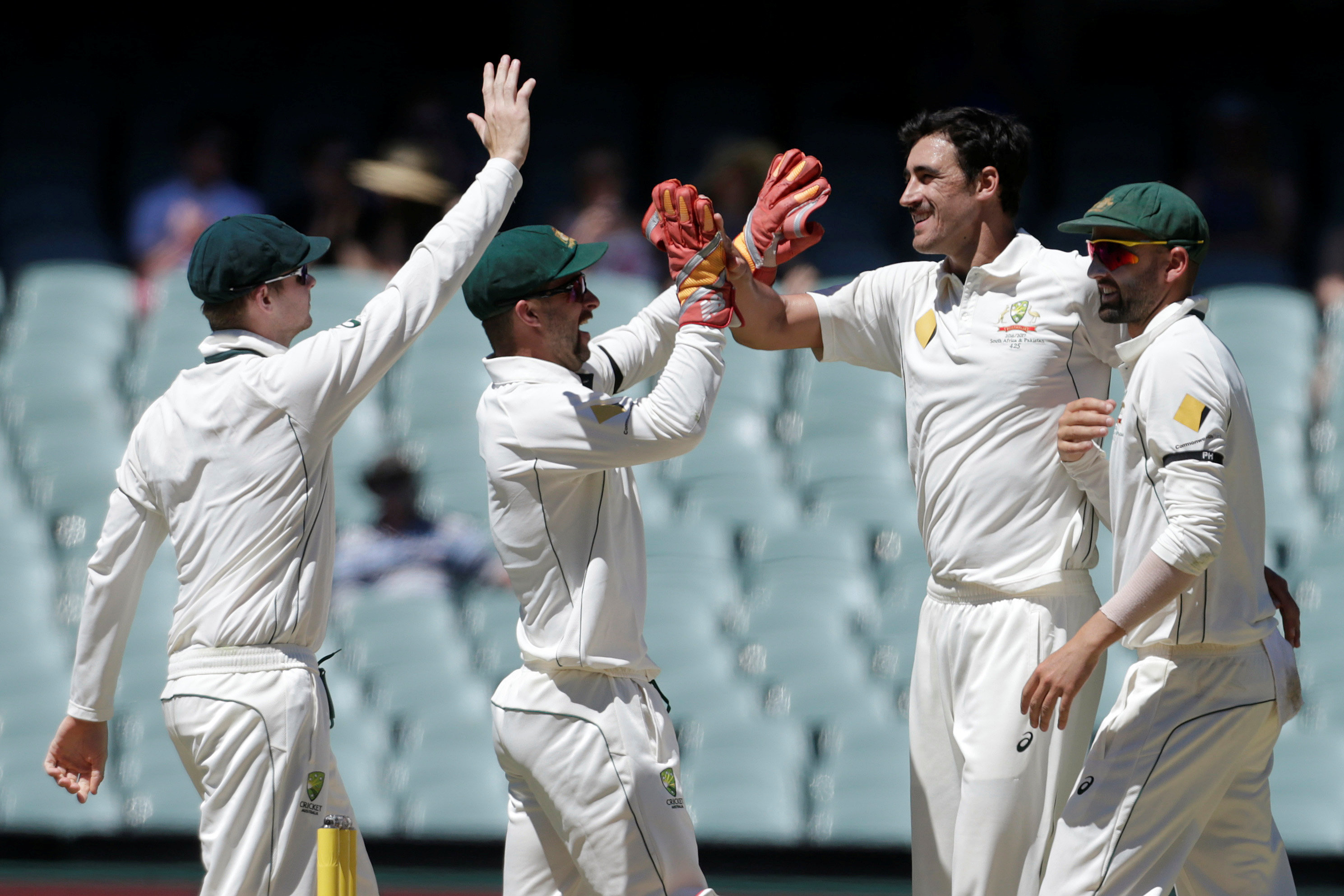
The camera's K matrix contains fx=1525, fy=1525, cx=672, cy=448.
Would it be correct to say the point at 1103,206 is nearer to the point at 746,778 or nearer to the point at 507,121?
the point at 507,121

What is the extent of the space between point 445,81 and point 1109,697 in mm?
5330

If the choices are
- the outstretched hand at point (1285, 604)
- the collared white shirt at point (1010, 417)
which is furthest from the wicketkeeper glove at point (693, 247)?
the outstretched hand at point (1285, 604)

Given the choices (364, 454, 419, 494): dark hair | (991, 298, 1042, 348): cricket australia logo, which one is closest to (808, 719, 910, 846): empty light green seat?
(364, 454, 419, 494): dark hair

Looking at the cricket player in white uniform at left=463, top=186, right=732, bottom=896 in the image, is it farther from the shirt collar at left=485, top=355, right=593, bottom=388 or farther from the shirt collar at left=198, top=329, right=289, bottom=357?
the shirt collar at left=198, top=329, right=289, bottom=357

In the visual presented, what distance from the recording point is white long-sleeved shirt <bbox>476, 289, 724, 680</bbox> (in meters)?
3.18

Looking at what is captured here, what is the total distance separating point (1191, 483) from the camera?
2949mm

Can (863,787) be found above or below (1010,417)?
below

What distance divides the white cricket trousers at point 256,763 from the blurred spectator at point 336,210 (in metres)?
4.78

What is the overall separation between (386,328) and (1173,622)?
1.75 metres

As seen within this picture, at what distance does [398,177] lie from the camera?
791 cm

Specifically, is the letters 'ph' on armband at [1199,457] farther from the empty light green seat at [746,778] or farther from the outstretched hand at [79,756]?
the empty light green seat at [746,778]

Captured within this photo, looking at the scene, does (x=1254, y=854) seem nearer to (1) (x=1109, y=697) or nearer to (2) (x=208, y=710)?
(2) (x=208, y=710)

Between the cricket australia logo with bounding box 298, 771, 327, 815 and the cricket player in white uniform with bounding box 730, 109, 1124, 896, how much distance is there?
1.28 meters

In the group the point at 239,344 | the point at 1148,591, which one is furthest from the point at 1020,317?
the point at 239,344
